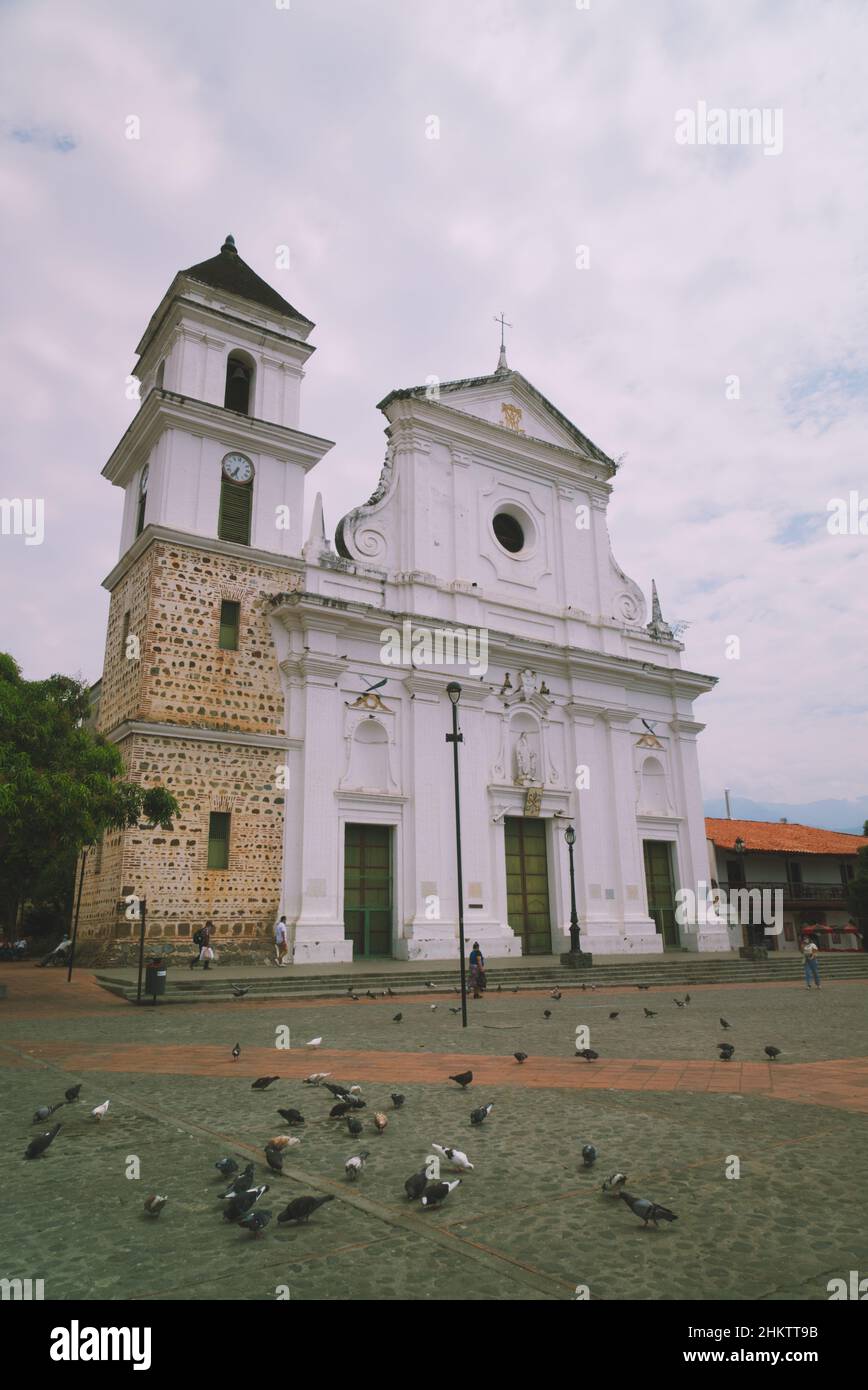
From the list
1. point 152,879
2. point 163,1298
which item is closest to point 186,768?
point 152,879

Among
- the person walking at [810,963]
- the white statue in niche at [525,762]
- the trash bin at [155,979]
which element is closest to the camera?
the trash bin at [155,979]

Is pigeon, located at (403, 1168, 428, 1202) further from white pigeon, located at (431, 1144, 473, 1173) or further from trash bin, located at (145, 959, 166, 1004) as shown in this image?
trash bin, located at (145, 959, 166, 1004)

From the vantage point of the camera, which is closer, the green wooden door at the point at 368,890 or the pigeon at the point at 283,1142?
the pigeon at the point at 283,1142

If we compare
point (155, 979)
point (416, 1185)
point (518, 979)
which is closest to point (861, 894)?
point (518, 979)

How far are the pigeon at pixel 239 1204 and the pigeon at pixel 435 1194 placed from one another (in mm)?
710

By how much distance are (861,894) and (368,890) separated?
19.8m

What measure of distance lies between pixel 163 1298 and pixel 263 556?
745 inches

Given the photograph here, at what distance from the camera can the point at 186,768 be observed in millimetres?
18438

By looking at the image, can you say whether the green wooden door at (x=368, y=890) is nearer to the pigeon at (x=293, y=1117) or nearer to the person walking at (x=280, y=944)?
the person walking at (x=280, y=944)

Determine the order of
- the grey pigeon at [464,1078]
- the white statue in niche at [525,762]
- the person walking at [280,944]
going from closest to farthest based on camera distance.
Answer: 1. the grey pigeon at [464,1078]
2. the person walking at [280,944]
3. the white statue in niche at [525,762]

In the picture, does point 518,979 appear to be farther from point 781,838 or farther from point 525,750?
point 781,838

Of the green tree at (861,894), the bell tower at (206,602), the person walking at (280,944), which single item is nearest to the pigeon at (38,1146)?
the bell tower at (206,602)

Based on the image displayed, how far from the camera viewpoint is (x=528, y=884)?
23.7 meters

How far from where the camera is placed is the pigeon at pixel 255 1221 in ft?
10.9
